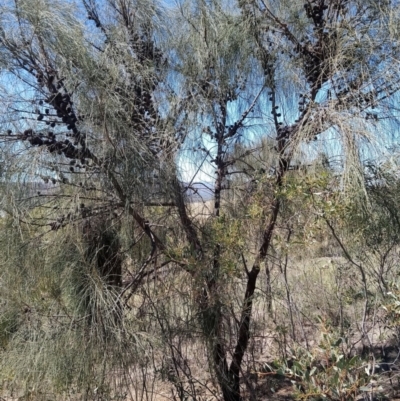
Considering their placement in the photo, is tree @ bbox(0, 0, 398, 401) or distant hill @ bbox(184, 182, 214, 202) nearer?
tree @ bbox(0, 0, 398, 401)

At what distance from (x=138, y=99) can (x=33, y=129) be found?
0.69 m

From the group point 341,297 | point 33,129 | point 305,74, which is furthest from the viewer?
point 341,297

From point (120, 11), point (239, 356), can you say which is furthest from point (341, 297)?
point (120, 11)

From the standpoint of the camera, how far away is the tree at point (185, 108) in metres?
2.55

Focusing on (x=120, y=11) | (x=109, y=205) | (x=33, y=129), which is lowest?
(x=109, y=205)

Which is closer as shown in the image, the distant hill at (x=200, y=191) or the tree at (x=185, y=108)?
the tree at (x=185, y=108)

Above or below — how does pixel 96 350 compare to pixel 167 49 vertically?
below

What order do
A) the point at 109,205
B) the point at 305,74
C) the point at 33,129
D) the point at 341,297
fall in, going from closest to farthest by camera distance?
the point at 33,129
the point at 109,205
the point at 305,74
the point at 341,297

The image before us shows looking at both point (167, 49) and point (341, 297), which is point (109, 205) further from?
point (341, 297)

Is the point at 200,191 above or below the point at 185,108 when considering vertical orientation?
below

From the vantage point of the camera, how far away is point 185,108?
305cm

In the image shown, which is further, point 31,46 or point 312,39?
point 312,39

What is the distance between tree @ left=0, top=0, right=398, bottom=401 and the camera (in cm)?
255

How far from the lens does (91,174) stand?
2.65 meters
